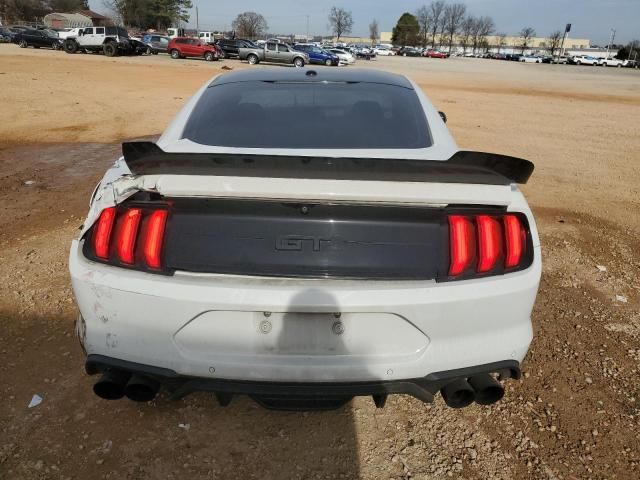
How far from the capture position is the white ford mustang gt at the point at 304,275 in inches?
69.5

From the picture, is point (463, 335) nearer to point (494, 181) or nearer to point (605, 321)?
point (494, 181)

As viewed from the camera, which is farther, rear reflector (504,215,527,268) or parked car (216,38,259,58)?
parked car (216,38,259,58)

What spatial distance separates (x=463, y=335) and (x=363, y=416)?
0.91 metres

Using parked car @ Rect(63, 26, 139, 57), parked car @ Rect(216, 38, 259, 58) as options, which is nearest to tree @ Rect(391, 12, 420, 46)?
parked car @ Rect(216, 38, 259, 58)

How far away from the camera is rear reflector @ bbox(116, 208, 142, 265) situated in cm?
184

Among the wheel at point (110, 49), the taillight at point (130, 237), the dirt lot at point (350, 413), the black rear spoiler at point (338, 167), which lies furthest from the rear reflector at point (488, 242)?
the wheel at point (110, 49)

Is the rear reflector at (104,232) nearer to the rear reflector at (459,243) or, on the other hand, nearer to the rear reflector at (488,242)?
the rear reflector at (459,243)

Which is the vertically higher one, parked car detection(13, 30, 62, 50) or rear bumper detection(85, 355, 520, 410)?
parked car detection(13, 30, 62, 50)

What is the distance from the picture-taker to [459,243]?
1.82 meters

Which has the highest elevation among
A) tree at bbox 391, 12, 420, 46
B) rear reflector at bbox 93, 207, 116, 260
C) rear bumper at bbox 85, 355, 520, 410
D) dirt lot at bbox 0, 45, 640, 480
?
tree at bbox 391, 12, 420, 46

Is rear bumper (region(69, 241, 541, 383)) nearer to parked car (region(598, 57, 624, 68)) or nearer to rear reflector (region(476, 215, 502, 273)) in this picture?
rear reflector (region(476, 215, 502, 273))

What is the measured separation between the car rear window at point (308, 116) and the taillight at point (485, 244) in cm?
76

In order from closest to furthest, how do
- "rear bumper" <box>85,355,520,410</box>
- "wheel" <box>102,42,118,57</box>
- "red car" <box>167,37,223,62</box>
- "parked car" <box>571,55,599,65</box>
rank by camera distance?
"rear bumper" <box>85,355,520,410</box> < "wheel" <box>102,42,118,57</box> < "red car" <box>167,37,223,62</box> < "parked car" <box>571,55,599,65</box>

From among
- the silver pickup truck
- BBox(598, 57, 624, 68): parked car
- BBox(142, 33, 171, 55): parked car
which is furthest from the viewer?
BBox(598, 57, 624, 68): parked car
